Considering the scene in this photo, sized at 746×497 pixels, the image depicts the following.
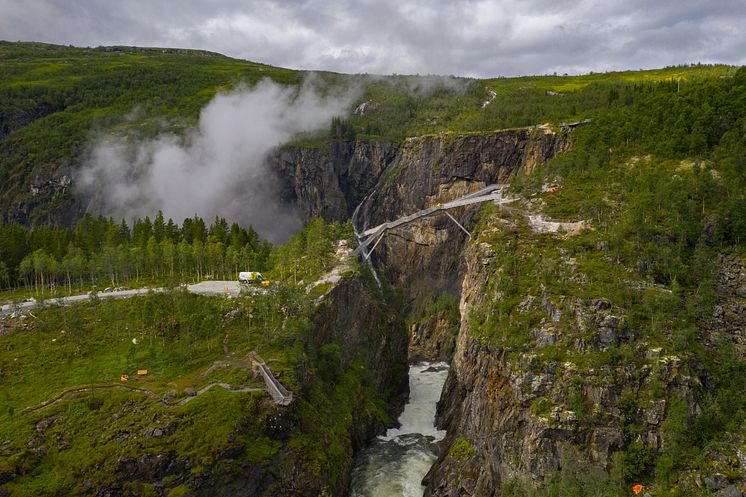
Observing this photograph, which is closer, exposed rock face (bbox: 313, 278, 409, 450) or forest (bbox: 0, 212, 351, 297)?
exposed rock face (bbox: 313, 278, 409, 450)

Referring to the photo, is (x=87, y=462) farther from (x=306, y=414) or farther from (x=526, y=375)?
(x=526, y=375)

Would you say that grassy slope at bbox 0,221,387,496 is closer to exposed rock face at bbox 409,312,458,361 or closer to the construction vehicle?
the construction vehicle

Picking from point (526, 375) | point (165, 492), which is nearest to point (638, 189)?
point (526, 375)

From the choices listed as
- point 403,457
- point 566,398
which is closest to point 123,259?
point 403,457

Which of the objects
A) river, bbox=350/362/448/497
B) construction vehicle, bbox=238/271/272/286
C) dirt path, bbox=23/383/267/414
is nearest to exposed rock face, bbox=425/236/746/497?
river, bbox=350/362/448/497

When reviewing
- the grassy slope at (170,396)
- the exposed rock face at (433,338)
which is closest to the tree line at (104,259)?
the grassy slope at (170,396)

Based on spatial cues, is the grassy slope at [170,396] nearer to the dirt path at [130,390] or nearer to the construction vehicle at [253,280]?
the dirt path at [130,390]

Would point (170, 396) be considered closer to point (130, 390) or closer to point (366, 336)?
point (130, 390)

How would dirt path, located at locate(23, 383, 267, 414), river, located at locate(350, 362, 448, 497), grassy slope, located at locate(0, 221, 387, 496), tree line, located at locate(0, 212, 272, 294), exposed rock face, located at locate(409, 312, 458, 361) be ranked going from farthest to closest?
exposed rock face, located at locate(409, 312, 458, 361) < tree line, located at locate(0, 212, 272, 294) < river, located at locate(350, 362, 448, 497) < dirt path, located at locate(23, 383, 267, 414) < grassy slope, located at locate(0, 221, 387, 496)

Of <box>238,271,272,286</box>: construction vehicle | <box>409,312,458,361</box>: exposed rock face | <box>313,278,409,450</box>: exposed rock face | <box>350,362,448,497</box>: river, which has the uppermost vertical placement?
<box>238,271,272,286</box>: construction vehicle
